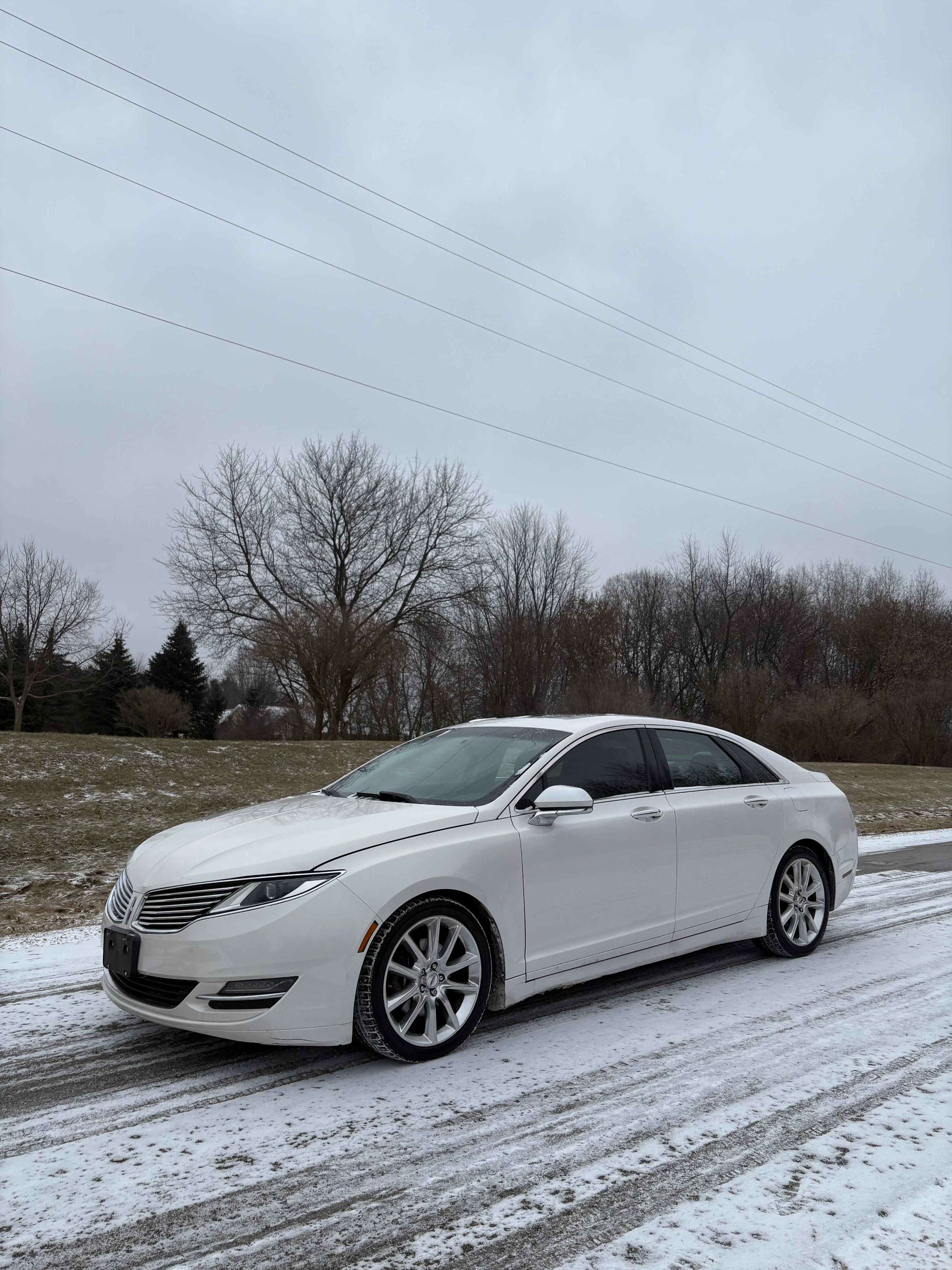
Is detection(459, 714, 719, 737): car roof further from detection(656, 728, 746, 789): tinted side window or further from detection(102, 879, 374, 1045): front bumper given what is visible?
detection(102, 879, 374, 1045): front bumper

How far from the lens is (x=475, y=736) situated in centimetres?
573

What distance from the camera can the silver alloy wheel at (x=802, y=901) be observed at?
6.08 m

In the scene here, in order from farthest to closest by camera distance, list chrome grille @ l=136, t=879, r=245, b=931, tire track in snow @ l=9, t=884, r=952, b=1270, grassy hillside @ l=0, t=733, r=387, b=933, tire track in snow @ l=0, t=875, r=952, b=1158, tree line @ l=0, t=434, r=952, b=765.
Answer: tree line @ l=0, t=434, r=952, b=765 → grassy hillside @ l=0, t=733, r=387, b=933 → chrome grille @ l=136, t=879, r=245, b=931 → tire track in snow @ l=0, t=875, r=952, b=1158 → tire track in snow @ l=9, t=884, r=952, b=1270

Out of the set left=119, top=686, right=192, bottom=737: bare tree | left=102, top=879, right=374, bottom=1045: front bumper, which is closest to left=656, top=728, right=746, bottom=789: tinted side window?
left=102, top=879, right=374, bottom=1045: front bumper

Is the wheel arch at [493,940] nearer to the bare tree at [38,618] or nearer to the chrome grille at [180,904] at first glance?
the chrome grille at [180,904]

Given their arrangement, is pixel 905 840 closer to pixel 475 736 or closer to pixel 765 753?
pixel 765 753

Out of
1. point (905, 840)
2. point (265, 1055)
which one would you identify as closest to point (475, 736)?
point (265, 1055)

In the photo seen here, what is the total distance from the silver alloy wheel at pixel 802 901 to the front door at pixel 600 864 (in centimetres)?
119

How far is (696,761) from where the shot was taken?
593 centimetres

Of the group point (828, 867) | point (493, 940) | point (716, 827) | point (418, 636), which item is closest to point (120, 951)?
point (493, 940)

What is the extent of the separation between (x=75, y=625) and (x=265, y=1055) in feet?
128

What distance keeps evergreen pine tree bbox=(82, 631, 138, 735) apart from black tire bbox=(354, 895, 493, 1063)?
50.9 m

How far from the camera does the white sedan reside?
395 centimetres

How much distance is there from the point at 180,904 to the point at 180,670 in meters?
53.3
